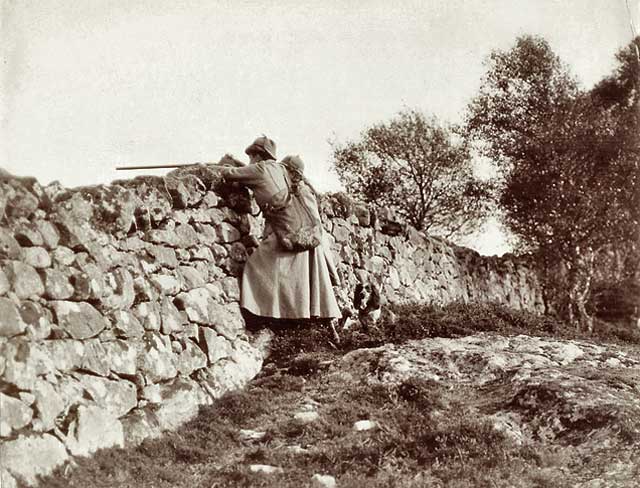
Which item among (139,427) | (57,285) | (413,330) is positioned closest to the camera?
(57,285)

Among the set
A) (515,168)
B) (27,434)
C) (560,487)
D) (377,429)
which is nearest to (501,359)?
(377,429)

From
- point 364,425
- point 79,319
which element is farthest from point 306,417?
point 79,319

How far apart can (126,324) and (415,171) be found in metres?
12.4

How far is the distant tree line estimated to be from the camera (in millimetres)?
15688

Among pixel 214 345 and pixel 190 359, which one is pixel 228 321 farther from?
pixel 190 359

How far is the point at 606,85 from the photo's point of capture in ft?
52.5

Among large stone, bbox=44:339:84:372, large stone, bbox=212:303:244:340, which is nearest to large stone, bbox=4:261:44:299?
large stone, bbox=44:339:84:372

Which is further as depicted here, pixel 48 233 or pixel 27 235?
pixel 48 233

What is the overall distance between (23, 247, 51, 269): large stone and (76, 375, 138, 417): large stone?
0.85 metres

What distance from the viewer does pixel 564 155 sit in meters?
15.8

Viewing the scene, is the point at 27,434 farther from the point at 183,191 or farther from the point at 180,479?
the point at 183,191

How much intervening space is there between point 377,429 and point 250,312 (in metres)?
2.58

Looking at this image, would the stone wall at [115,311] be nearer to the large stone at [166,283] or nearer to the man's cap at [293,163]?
the large stone at [166,283]

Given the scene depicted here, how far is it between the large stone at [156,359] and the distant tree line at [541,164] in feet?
34.0
